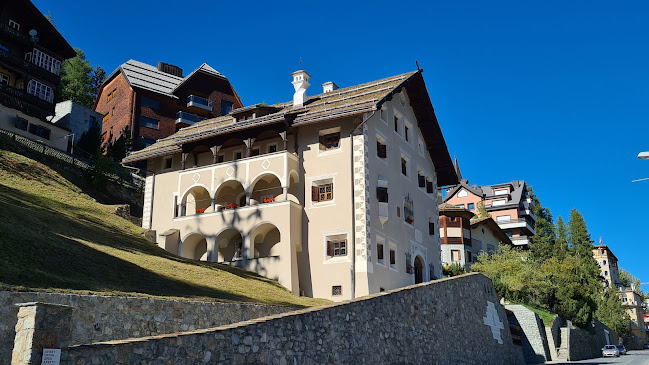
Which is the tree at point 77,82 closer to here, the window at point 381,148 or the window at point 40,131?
the window at point 40,131

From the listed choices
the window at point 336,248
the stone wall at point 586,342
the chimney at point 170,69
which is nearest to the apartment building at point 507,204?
the stone wall at point 586,342

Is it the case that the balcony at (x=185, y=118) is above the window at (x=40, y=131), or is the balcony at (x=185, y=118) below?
above

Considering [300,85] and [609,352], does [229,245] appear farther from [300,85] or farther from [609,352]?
[609,352]

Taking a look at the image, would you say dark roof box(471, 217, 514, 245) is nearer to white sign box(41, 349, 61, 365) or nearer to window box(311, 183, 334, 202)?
window box(311, 183, 334, 202)

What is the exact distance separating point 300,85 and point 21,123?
2318 centimetres

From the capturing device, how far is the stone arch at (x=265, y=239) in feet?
116

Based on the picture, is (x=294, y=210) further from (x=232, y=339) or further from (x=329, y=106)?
(x=232, y=339)

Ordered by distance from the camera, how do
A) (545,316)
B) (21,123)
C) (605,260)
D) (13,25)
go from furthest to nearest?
1. (605,260)
2. (13,25)
3. (21,123)
4. (545,316)

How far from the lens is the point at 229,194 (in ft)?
129

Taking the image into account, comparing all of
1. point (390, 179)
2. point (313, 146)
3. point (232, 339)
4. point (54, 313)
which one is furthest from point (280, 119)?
point (54, 313)

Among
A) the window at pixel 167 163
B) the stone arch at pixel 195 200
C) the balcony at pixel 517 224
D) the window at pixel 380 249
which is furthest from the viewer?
the balcony at pixel 517 224

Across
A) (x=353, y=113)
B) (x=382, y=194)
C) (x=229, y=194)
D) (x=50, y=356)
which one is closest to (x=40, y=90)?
(x=229, y=194)

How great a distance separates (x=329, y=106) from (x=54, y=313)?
Result: 28.7 m

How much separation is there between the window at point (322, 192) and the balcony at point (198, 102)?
38398 millimetres
